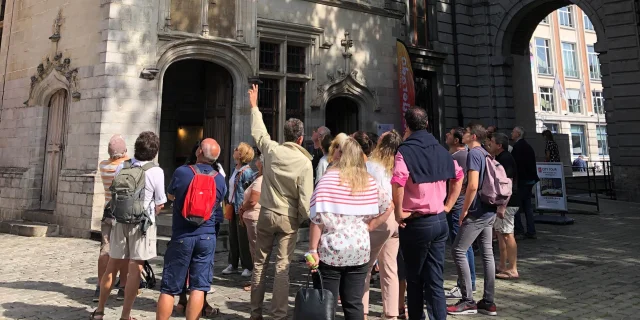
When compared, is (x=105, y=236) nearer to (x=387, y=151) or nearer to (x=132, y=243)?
(x=132, y=243)

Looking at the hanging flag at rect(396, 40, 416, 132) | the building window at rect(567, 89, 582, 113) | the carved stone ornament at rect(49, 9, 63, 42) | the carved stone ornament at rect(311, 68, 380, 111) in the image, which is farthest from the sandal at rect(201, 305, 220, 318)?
the building window at rect(567, 89, 582, 113)

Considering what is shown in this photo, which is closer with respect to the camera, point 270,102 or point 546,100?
point 270,102

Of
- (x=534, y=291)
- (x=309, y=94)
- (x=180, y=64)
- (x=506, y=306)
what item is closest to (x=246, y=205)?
(x=506, y=306)

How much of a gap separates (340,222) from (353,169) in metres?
0.45

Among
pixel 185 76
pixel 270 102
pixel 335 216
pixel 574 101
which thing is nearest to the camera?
pixel 335 216

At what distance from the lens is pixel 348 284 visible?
3494mm

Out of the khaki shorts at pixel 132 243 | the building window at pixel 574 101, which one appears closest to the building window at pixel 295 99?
the khaki shorts at pixel 132 243

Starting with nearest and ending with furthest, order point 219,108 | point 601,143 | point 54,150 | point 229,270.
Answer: point 229,270, point 54,150, point 219,108, point 601,143

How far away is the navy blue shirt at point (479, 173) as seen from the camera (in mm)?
4793

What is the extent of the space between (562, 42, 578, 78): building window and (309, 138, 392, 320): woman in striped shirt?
4946cm

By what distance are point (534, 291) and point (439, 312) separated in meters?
2.62

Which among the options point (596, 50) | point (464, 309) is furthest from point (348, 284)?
point (596, 50)

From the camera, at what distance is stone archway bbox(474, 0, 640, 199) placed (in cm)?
1541

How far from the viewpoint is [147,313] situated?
16.3ft
